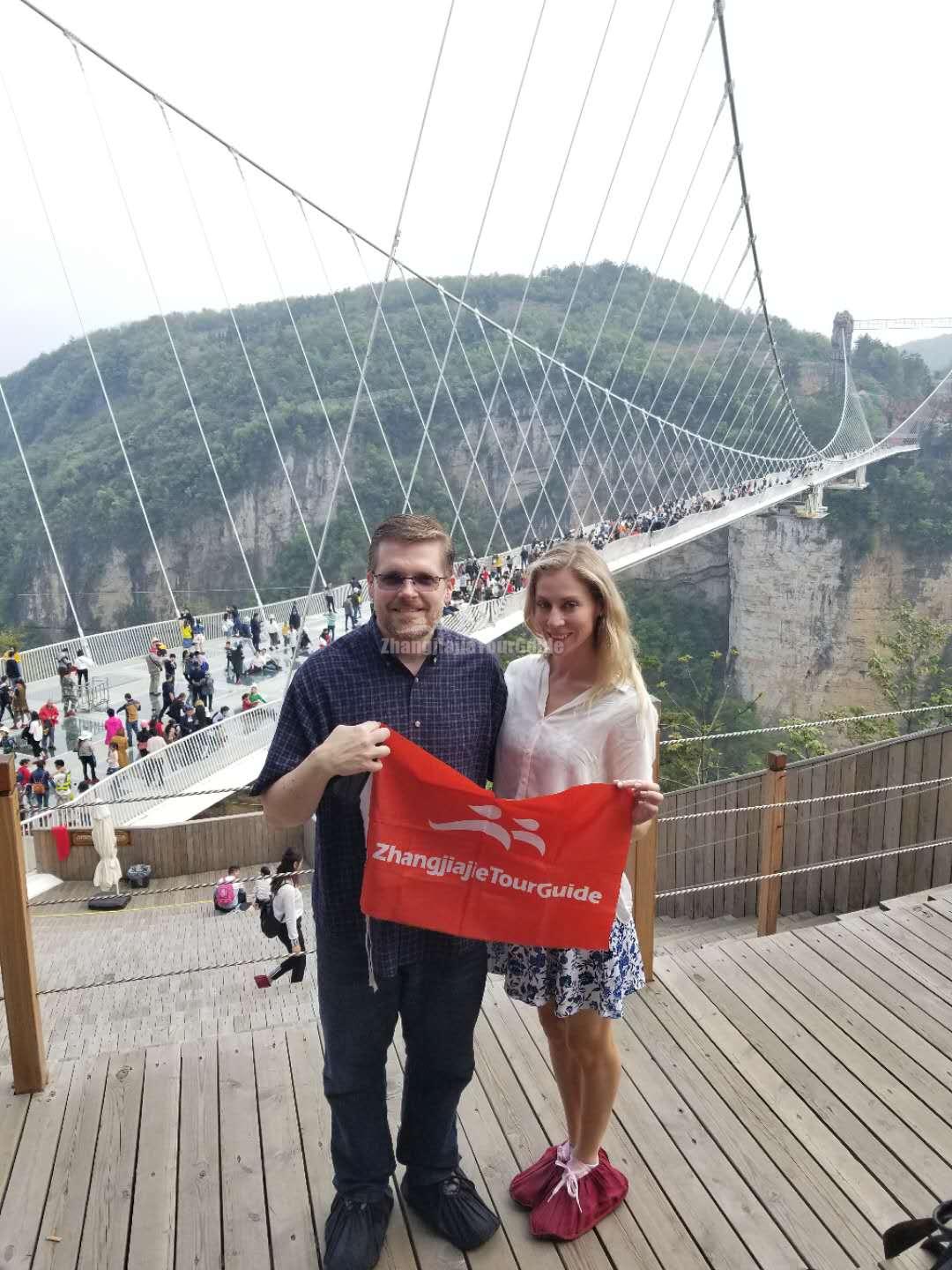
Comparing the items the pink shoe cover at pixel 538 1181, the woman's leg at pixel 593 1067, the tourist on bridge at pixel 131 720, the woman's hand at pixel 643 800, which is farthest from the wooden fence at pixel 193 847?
the woman's hand at pixel 643 800

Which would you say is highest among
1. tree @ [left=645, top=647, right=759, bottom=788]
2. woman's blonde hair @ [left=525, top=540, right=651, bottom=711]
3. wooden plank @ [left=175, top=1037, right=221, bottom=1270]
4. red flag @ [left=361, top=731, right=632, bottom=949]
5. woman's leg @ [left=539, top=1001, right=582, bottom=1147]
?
woman's blonde hair @ [left=525, top=540, right=651, bottom=711]

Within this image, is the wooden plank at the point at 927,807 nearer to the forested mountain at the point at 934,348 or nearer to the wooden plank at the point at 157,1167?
the wooden plank at the point at 157,1167

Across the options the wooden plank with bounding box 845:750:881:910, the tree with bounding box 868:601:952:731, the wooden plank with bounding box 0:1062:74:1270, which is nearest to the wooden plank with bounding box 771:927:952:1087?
the wooden plank with bounding box 845:750:881:910

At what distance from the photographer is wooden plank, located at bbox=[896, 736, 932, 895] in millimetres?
3529

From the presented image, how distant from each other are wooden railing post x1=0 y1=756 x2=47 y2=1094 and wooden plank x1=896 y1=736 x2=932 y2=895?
115 inches

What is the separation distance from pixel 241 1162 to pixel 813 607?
3631 centimetres

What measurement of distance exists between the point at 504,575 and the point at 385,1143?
16.9 metres

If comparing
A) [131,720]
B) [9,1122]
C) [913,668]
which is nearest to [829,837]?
[9,1122]

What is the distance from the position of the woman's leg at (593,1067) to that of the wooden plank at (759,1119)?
352 millimetres

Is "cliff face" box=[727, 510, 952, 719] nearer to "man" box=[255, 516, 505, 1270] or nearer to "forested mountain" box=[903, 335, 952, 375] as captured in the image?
"man" box=[255, 516, 505, 1270]

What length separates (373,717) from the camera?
4.56ft

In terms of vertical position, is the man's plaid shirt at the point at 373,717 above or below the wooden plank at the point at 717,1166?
above

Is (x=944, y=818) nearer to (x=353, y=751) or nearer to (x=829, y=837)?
(x=829, y=837)

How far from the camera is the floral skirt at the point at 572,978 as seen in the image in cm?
147
